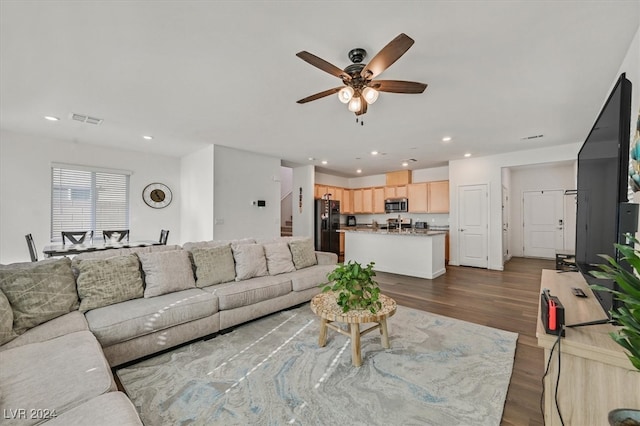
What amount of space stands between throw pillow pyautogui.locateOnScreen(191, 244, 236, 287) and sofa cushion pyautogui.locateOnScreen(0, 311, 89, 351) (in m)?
1.00

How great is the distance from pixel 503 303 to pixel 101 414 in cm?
437

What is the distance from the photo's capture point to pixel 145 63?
2371mm

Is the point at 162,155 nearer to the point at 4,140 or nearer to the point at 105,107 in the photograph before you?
the point at 4,140

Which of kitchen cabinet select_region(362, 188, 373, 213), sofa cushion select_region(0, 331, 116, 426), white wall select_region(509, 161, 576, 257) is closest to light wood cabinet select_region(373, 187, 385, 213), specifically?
kitchen cabinet select_region(362, 188, 373, 213)

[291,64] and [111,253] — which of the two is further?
[111,253]

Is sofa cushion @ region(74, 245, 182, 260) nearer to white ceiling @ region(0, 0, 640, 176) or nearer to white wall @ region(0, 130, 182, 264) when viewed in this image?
white ceiling @ region(0, 0, 640, 176)

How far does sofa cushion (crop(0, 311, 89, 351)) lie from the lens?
5.74 feet

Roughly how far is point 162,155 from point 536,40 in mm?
6497

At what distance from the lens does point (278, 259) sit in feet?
11.8

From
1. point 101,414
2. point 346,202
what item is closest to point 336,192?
point 346,202

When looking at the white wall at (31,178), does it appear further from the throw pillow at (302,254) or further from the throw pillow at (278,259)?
the throw pillow at (302,254)

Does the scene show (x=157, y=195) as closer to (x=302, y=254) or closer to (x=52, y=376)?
(x=302, y=254)

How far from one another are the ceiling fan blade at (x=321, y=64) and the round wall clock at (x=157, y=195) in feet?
17.6

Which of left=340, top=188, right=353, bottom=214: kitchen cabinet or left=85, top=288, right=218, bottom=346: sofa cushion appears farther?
left=340, top=188, right=353, bottom=214: kitchen cabinet
